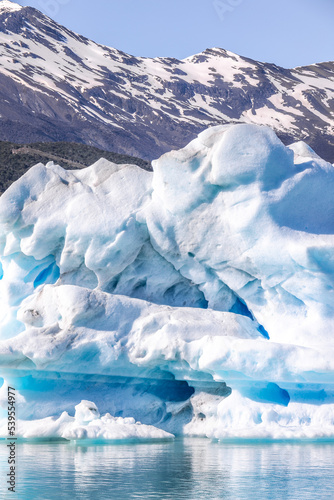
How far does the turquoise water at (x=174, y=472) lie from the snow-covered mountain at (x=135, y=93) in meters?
78.4

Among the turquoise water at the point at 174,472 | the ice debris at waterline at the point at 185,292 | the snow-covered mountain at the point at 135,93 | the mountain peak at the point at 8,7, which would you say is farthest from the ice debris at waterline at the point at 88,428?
the mountain peak at the point at 8,7

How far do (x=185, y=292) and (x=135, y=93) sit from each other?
104m

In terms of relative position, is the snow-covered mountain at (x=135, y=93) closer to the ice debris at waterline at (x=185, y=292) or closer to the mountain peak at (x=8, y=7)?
the mountain peak at (x=8, y=7)

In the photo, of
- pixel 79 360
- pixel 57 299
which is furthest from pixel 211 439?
pixel 57 299

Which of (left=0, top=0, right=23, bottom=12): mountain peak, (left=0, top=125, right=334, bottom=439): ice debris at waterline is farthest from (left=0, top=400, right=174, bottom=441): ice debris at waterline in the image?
(left=0, top=0, right=23, bottom=12): mountain peak

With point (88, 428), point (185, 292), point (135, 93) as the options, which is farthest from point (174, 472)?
point (135, 93)

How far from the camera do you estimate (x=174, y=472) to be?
8.80 meters

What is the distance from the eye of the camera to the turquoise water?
7402 millimetres

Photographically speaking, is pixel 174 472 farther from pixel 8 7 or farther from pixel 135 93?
pixel 8 7

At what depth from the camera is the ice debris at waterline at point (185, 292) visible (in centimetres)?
1261

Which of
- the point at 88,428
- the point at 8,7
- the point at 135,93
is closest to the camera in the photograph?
the point at 88,428

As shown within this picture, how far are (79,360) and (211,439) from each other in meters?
2.60

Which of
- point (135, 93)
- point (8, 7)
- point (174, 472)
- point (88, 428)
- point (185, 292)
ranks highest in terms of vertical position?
point (8, 7)

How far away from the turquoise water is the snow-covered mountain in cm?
7838
